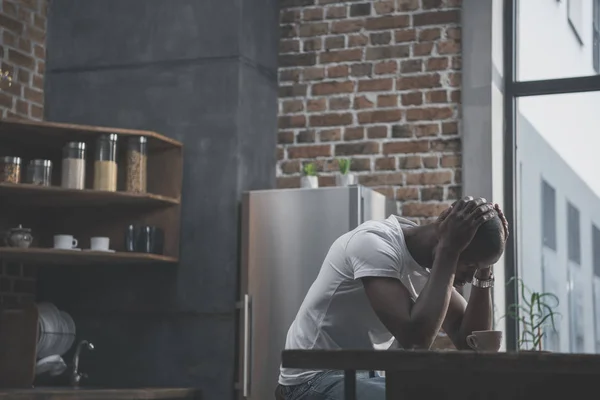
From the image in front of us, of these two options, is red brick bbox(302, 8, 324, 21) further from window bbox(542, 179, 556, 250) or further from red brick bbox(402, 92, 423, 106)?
window bbox(542, 179, 556, 250)

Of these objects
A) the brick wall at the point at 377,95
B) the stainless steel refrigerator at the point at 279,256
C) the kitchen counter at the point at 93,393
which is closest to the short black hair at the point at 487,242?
the stainless steel refrigerator at the point at 279,256

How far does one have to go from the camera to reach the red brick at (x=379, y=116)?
542 cm

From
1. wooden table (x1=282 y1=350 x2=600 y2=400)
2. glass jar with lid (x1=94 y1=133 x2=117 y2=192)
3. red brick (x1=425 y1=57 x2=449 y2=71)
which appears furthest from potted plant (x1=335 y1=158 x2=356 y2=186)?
wooden table (x1=282 y1=350 x2=600 y2=400)

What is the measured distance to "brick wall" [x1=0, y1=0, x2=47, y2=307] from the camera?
5203mm

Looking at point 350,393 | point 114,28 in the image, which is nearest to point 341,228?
point 114,28

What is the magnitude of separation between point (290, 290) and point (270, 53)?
141 cm

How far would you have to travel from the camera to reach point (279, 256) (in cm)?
505

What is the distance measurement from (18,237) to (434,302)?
8.65 feet

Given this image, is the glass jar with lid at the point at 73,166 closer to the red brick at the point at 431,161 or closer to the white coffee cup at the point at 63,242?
the white coffee cup at the point at 63,242

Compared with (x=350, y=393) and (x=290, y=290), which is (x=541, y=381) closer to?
(x=350, y=393)

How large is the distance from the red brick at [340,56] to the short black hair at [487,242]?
2.87m

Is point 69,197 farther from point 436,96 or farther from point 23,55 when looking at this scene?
point 436,96

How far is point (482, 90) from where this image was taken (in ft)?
17.3

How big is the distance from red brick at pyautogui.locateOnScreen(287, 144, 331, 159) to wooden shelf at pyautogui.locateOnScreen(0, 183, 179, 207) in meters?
0.77
